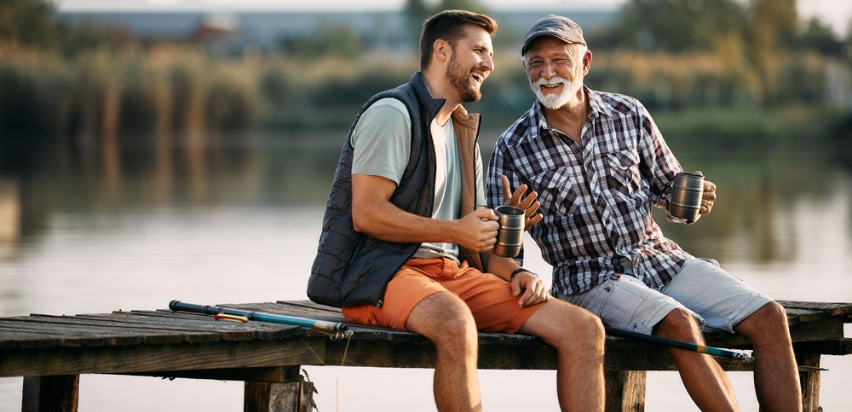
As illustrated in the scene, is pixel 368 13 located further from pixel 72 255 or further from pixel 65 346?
pixel 65 346

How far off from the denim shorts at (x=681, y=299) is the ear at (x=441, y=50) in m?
1.07

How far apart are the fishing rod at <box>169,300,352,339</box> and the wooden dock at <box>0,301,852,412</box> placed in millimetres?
36

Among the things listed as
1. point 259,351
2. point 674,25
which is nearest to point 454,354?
point 259,351

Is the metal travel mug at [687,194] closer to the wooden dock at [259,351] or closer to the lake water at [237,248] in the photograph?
the wooden dock at [259,351]

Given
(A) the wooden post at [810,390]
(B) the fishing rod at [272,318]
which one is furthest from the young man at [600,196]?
(B) the fishing rod at [272,318]

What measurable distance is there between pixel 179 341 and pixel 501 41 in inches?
2560

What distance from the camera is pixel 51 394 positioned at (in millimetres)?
5094

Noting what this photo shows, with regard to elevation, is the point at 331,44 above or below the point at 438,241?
above

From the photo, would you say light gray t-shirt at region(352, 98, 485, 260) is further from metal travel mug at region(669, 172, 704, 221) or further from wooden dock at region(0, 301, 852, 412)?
metal travel mug at region(669, 172, 704, 221)

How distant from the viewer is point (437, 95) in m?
4.76

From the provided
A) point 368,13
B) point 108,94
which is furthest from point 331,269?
point 368,13

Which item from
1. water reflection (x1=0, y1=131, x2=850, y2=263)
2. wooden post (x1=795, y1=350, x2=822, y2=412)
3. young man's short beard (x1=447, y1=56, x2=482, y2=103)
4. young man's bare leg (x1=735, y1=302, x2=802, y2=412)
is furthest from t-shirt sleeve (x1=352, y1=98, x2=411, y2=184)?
water reflection (x1=0, y1=131, x2=850, y2=263)

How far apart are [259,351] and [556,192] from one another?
4.49 feet

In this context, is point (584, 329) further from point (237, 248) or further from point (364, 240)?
point (237, 248)
